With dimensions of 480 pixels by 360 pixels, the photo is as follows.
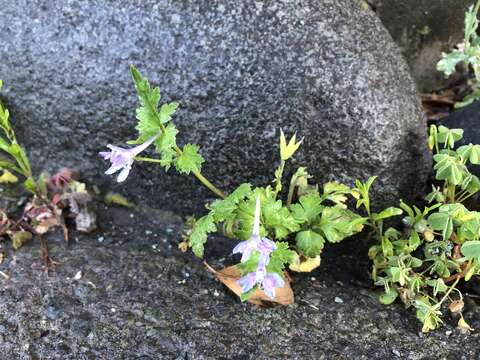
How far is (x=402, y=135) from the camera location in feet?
5.66

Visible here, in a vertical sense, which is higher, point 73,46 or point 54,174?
point 73,46

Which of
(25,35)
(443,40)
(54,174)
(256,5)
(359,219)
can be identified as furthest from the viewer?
(443,40)

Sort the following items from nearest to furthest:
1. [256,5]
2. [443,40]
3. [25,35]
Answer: [256,5], [25,35], [443,40]

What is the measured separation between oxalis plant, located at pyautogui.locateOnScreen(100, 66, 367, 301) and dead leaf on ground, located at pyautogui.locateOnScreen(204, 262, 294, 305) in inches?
3.3

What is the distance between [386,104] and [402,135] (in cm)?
11

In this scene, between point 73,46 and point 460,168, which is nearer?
point 460,168

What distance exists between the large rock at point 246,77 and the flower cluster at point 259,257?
0.49 meters

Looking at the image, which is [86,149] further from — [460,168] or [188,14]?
[460,168]

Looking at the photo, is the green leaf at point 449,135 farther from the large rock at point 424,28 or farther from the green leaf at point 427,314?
the large rock at point 424,28

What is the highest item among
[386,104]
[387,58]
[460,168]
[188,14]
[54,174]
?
[188,14]

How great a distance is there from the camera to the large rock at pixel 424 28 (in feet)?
7.31

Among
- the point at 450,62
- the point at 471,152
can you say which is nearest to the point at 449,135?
the point at 471,152

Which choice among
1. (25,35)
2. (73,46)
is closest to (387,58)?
(73,46)

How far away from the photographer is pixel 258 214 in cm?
132
